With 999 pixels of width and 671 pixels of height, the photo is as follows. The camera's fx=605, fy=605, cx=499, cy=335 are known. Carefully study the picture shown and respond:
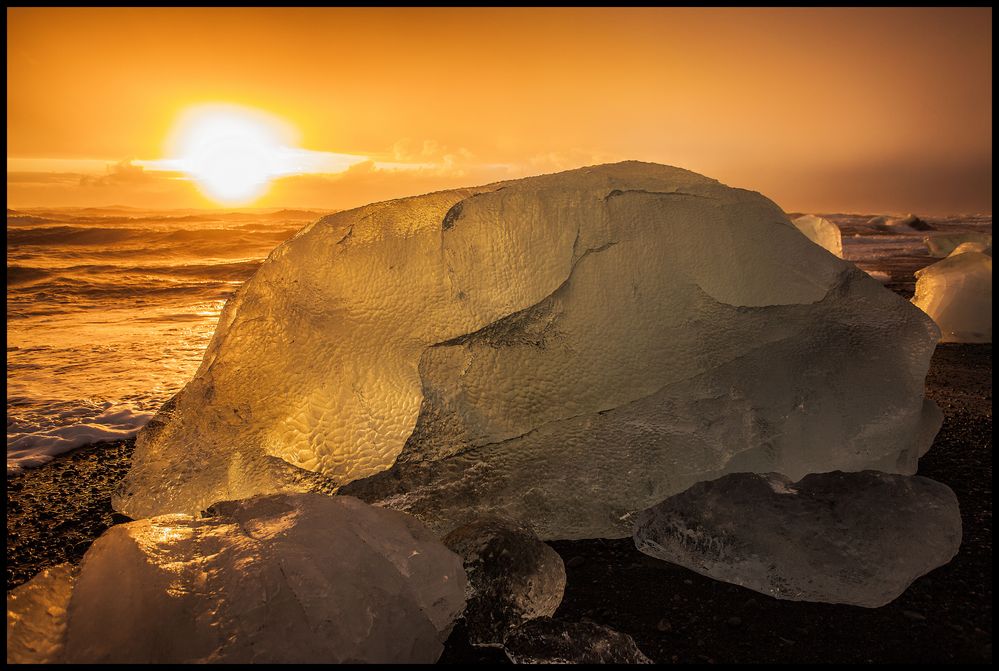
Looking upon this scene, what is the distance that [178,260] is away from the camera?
16.6 meters

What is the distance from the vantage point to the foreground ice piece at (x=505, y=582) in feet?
5.89

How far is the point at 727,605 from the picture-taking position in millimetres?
1920

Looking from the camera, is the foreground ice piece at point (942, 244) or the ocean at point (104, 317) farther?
the foreground ice piece at point (942, 244)

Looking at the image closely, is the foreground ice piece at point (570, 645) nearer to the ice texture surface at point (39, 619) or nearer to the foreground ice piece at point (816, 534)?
the foreground ice piece at point (816, 534)

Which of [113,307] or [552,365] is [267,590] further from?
[113,307]

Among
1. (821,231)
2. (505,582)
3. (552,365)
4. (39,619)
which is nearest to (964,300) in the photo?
(821,231)

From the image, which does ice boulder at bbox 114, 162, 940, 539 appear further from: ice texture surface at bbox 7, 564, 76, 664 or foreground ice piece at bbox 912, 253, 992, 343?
foreground ice piece at bbox 912, 253, 992, 343

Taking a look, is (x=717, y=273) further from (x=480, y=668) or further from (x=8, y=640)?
(x=8, y=640)

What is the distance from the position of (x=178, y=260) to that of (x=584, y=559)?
17.3 meters

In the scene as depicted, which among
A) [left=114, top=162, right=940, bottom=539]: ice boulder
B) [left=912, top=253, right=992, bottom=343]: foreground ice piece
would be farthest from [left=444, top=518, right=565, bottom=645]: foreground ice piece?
[left=912, top=253, right=992, bottom=343]: foreground ice piece

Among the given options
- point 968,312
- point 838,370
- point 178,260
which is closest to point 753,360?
Result: point 838,370

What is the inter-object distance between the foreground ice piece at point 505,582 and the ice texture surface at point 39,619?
3.41 ft

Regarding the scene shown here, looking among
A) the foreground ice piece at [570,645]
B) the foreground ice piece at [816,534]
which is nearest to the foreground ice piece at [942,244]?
the foreground ice piece at [816,534]

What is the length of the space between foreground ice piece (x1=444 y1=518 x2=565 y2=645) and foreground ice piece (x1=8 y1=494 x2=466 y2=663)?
0.07m
